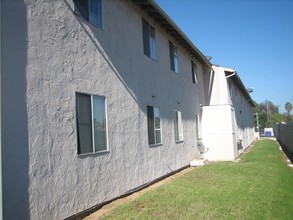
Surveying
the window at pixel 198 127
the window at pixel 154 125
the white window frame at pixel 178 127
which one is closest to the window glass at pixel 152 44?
the window at pixel 154 125

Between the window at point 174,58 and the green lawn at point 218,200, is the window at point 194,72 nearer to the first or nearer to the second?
the window at point 174,58

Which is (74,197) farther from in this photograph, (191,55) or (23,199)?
(191,55)

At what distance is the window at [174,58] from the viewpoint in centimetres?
1466

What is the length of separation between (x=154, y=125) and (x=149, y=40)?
309cm

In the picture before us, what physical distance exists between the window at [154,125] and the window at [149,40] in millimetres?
1994

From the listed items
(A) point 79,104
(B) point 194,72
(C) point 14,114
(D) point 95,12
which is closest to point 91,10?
(D) point 95,12

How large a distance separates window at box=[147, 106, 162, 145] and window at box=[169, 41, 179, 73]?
344cm

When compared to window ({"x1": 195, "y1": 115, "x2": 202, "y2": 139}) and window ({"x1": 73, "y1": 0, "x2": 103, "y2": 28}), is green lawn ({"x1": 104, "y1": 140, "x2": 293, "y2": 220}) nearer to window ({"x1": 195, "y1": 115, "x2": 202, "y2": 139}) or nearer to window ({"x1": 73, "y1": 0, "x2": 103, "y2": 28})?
window ({"x1": 73, "y1": 0, "x2": 103, "y2": 28})

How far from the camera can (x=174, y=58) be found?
1510 cm

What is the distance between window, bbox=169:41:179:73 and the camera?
14.7 m

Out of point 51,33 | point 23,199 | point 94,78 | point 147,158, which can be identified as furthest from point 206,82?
point 23,199

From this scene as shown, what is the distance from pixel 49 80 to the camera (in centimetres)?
622

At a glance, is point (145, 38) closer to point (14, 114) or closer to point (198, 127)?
point (14, 114)

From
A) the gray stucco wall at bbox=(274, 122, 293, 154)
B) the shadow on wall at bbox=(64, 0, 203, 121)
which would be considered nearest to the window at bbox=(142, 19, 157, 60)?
the shadow on wall at bbox=(64, 0, 203, 121)
